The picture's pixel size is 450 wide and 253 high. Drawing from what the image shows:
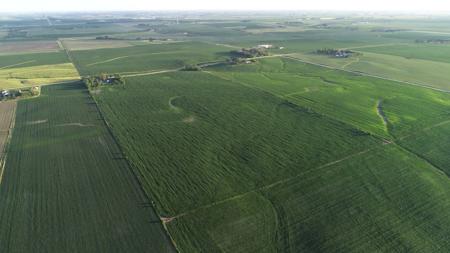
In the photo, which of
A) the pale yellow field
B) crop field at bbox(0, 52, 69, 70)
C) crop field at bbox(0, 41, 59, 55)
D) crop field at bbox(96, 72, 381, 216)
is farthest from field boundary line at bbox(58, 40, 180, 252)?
crop field at bbox(0, 41, 59, 55)

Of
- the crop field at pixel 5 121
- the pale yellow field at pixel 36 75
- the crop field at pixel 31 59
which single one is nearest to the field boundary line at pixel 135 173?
the crop field at pixel 5 121

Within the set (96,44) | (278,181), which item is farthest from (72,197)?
(96,44)

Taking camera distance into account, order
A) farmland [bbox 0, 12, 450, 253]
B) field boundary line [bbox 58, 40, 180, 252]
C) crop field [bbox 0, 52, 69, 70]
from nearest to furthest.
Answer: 1. field boundary line [bbox 58, 40, 180, 252]
2. farmland [bbox 0, 12, 450, 253]
3. crop field [bbox 0, 52, 69, 70]

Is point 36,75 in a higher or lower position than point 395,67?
lower

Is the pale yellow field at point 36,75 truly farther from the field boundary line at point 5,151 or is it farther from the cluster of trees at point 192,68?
the cluster of trees at point 192,68

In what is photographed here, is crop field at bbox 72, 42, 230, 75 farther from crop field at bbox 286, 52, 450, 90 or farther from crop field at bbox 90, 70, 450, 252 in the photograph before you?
crop field at bbox 90, 70, 450, 252

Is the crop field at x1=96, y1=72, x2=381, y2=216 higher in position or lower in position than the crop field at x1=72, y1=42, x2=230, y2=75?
lower

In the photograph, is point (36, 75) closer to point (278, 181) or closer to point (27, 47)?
point (27, 47)

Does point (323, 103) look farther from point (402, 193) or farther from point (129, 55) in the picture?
point (129, 55)
